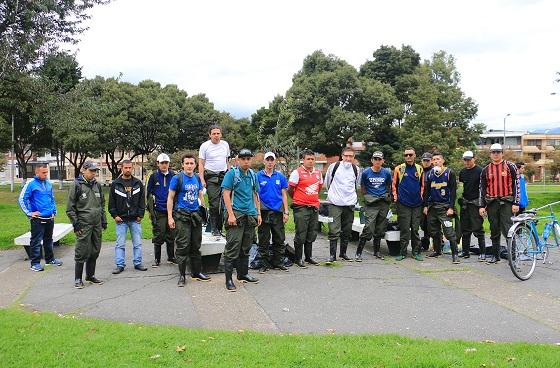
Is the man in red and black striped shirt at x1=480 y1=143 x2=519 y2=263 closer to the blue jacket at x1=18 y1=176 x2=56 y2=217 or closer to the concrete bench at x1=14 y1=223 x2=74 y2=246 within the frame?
the blue jacket at x1=18 y1=176 x2=56 y2=217

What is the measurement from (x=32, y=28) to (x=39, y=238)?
12.4 meters

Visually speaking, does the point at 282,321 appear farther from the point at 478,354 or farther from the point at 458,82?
the point at 458,82

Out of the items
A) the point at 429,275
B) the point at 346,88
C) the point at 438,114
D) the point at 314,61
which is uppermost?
the point at 314,61

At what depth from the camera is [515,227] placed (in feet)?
24.5

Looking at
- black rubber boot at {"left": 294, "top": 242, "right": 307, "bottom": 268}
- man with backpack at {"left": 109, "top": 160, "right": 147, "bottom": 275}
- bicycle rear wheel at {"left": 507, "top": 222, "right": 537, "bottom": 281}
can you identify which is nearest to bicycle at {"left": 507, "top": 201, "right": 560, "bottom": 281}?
bicycle rear wheel at {"left": 507, "top": 222, "right": 537, "bottom": 281}

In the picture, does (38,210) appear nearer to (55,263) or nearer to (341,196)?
(55,263)

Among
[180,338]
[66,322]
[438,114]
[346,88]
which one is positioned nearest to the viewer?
[180,338]

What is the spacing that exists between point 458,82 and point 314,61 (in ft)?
34.6

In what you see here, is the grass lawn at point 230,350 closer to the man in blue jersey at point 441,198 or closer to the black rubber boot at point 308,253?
the black rubber boot at point 308,253

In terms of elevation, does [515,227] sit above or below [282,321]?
above

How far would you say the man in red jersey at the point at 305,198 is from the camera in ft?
27.8

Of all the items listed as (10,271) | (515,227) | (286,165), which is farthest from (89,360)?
(286,165)

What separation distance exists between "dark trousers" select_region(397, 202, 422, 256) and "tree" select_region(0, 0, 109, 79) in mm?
14503

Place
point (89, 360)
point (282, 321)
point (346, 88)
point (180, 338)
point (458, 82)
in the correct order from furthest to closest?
1. point (458, 82)
2. point (346, 88)
3. point (282, 321)
4. point (180, 338)
5. point (89, 360)
